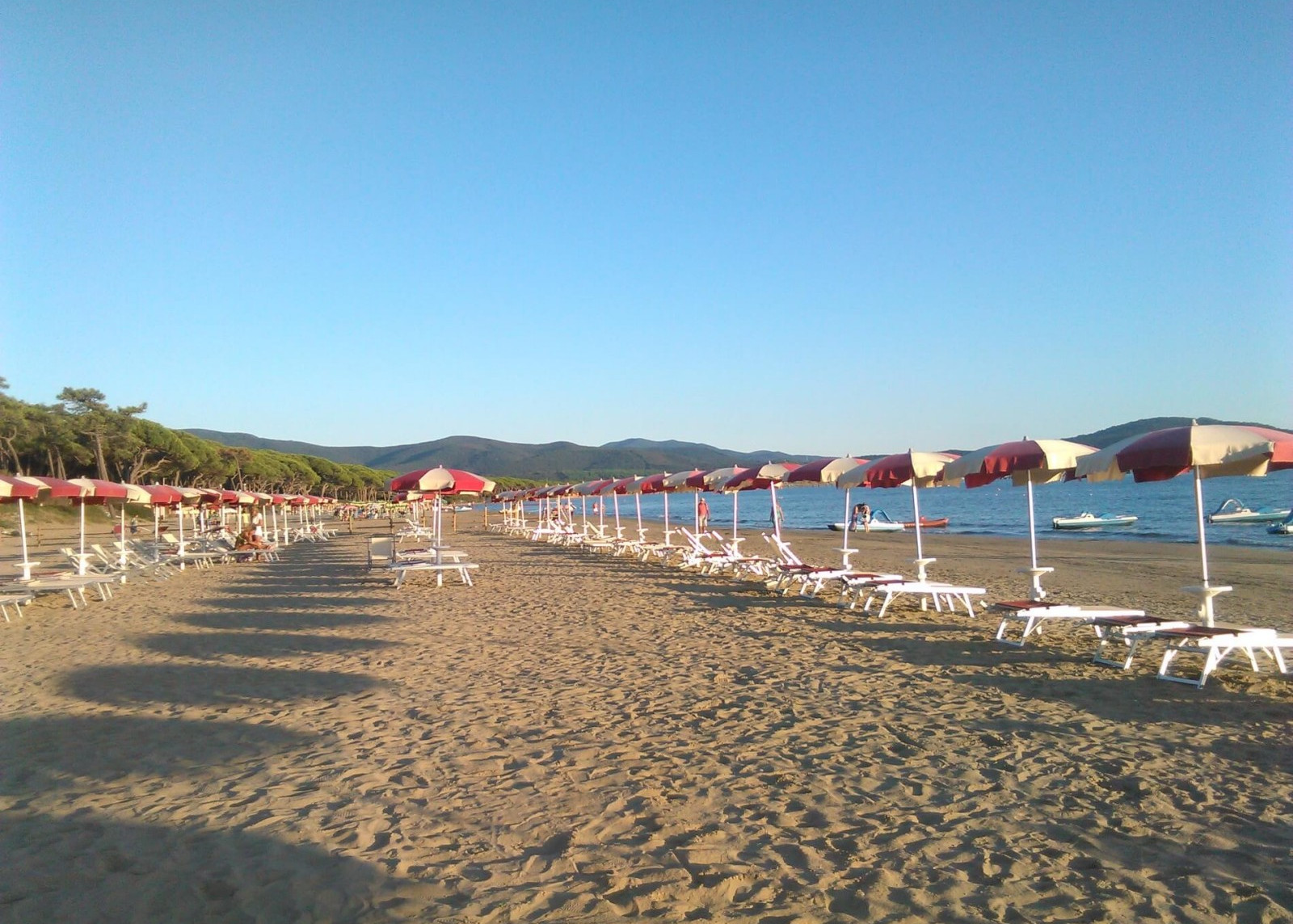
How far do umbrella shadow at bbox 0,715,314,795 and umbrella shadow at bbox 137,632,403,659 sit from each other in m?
2.24

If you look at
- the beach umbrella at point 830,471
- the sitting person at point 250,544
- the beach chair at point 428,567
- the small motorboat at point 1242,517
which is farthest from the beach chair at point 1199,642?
the small motorboat at point 1242,517

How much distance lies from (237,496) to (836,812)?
21.2 metres

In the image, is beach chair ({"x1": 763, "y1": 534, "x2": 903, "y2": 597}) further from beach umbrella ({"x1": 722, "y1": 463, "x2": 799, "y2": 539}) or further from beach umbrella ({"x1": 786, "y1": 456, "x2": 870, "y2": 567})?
beach umbrella ({"x1": 722, "y1": 463, "x2": 799, "y2": 539})

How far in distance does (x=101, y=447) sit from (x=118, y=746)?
5066 centimetres

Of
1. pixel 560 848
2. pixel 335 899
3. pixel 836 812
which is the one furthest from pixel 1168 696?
pixel 335 899

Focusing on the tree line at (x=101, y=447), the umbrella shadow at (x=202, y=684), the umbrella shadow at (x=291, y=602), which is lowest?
the umbrella shadow at (x=291, y=602)

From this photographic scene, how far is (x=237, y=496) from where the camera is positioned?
72.0 feet

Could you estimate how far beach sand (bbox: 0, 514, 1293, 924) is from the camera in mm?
3084

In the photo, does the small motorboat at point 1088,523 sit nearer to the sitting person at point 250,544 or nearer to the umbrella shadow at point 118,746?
the sitting person at point 250,544

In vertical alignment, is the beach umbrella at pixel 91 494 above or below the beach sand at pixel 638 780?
above

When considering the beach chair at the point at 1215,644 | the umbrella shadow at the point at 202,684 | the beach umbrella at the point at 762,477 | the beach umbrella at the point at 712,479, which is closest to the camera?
the beach chair at the point at 1215,644

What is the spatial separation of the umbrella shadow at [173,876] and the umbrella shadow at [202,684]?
239cm

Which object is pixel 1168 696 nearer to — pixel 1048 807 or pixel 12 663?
pixel 1048 807

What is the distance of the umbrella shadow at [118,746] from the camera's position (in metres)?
4.57
